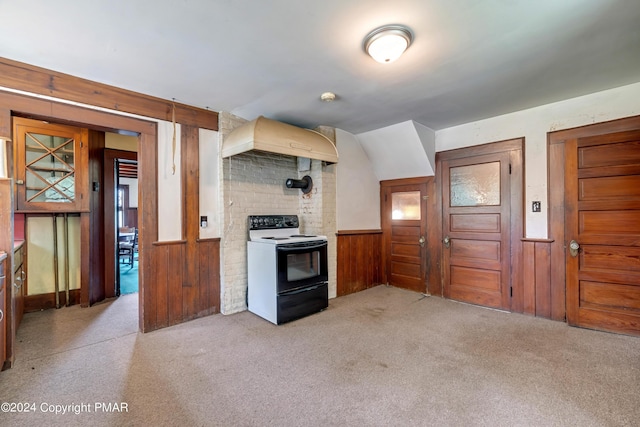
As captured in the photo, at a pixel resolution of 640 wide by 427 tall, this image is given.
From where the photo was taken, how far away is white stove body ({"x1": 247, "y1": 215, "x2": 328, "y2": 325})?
3.12m

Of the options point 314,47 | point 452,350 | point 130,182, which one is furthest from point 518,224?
point 130,182

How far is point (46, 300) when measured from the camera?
3.67 m

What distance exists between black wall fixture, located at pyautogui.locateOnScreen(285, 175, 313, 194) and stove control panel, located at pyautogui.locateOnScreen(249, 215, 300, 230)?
0.42 m

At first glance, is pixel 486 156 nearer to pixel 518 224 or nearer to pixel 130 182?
pixel 518 224

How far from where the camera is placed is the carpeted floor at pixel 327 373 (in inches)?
68.6

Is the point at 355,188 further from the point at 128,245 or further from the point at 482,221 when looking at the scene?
the point at 128,245

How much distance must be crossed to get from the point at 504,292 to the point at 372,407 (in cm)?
269

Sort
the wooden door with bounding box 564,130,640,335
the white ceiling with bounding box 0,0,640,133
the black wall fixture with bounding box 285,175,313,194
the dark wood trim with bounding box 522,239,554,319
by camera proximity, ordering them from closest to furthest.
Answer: the white ceiling with bounding box 0,0,640,133 < the wooden door with bounding box 564,130,640,335 < the dark wood trim with bounding box 522,239,554,319 < the black wall fixture with bounding box 285,175,313,194

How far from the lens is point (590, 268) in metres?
3.03

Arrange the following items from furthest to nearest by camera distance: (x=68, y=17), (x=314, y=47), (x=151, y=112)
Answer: (x=151, y=112)
(x=314, y=47)
(x=68, y=17)

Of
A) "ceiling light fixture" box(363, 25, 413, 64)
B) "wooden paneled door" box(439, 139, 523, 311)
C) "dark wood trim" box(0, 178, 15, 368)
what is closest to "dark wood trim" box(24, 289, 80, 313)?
"dark wood trim" box(0, 178, 15, 368)

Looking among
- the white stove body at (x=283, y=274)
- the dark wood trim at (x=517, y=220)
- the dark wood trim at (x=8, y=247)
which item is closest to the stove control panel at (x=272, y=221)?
the white stove body at (x=283, y=274)

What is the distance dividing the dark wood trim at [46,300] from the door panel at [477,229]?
512 centimetres

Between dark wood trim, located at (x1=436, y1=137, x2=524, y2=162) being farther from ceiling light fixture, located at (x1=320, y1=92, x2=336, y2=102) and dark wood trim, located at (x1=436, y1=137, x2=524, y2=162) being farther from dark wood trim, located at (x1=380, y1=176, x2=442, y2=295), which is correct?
ceiling light fixture, located at (x1=320, y1=92, x2=336, y2=102)
